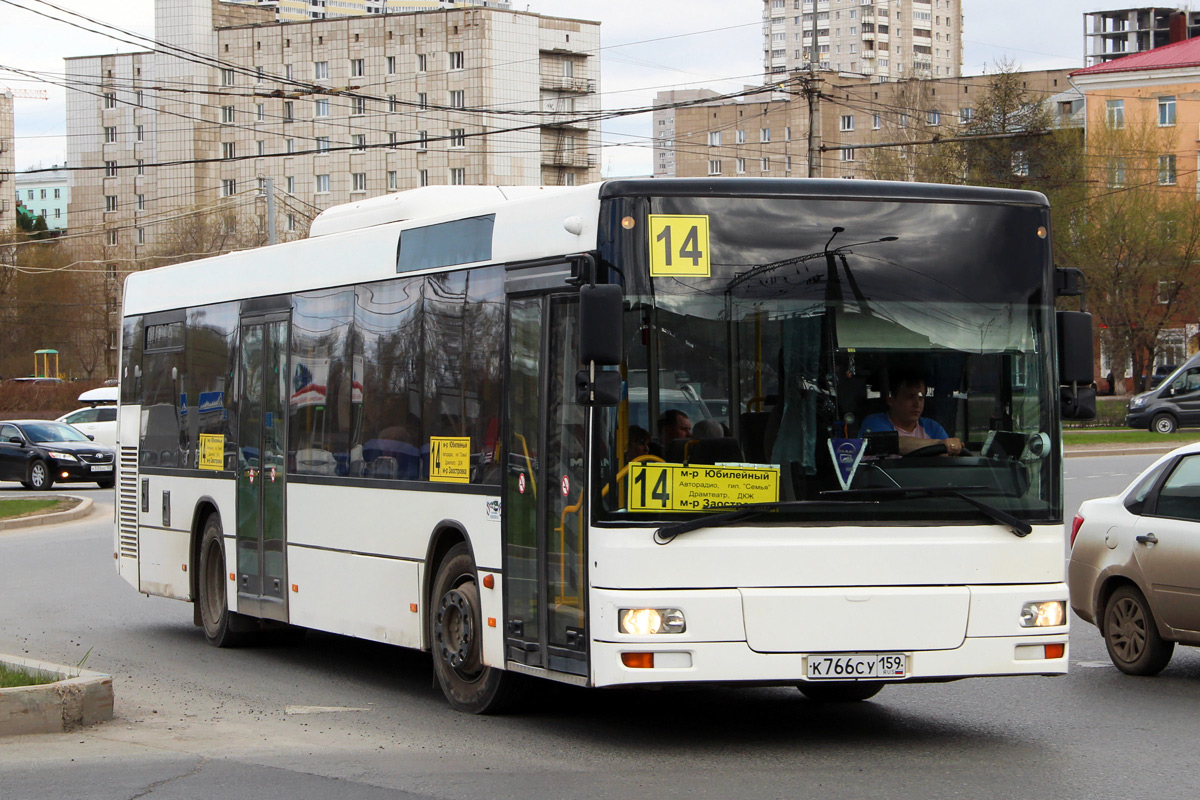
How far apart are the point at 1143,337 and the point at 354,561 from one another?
5880 cm

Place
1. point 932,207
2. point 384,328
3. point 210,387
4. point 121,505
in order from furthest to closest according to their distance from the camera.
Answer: point 121,505 → point 210,387 → point 384,328 → point 932,207

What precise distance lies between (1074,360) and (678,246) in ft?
6.92

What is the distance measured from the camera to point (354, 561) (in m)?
10.8

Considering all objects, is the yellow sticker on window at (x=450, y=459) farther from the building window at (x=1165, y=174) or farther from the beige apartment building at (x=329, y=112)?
the beige apartment building at (x=329, y=112)

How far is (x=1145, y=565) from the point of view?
1052 centimetres

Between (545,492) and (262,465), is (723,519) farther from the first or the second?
(262,465)

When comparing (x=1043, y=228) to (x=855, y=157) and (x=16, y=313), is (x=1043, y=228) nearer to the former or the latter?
(x=16, y=313)

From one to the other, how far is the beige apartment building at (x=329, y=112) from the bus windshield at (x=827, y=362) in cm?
9573

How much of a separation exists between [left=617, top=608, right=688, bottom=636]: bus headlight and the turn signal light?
0.09 meters

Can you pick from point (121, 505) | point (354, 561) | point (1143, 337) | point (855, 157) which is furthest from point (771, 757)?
point (855, 157)

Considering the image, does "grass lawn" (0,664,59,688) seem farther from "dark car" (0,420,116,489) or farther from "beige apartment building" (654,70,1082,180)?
"beige apartment building" (654,70,1082,180)

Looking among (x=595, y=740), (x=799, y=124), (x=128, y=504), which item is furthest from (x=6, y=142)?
(x=595, y=740)

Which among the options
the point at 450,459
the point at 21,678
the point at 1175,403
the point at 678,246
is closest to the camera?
the point at 678,246

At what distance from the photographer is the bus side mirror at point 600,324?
756 centimetres
